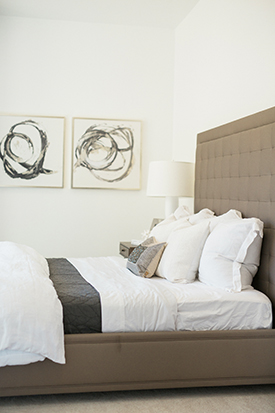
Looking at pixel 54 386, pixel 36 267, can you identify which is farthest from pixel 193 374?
pixel 36 267

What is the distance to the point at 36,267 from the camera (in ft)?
9.19

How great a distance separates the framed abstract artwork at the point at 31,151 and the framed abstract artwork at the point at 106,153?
197 millimetres

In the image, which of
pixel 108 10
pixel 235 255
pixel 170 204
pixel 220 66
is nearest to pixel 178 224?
pixel 235 255

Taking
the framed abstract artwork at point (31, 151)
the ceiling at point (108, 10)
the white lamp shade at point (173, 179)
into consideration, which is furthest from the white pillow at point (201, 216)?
the ceiling at point (108, 10)

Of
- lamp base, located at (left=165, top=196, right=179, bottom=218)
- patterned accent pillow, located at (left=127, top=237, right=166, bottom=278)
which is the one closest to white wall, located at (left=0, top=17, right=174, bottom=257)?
lamp base, located at (left=165, top=196, right=179, bottom=218)

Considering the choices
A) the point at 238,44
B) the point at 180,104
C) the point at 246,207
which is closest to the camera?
the point at 246,207

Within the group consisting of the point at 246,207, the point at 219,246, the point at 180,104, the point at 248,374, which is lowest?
the point at 248,374

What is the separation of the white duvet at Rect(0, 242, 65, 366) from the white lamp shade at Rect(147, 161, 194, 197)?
1899 millimetres

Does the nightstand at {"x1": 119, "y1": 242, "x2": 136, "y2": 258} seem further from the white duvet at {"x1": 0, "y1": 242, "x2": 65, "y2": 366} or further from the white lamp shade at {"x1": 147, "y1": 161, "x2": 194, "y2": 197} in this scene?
the white duvet at {"x1": 0, "y1": 242, "x2": 65, "y2": 366}

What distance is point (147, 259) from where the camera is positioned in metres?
3.04

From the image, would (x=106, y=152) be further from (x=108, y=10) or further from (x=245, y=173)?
(x=245, y=173)

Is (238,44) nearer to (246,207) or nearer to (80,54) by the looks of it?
(246,207)

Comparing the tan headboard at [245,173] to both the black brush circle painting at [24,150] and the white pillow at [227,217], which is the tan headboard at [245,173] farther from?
the black brush circle painting at [24,150]

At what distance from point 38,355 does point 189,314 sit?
83 centimetres
